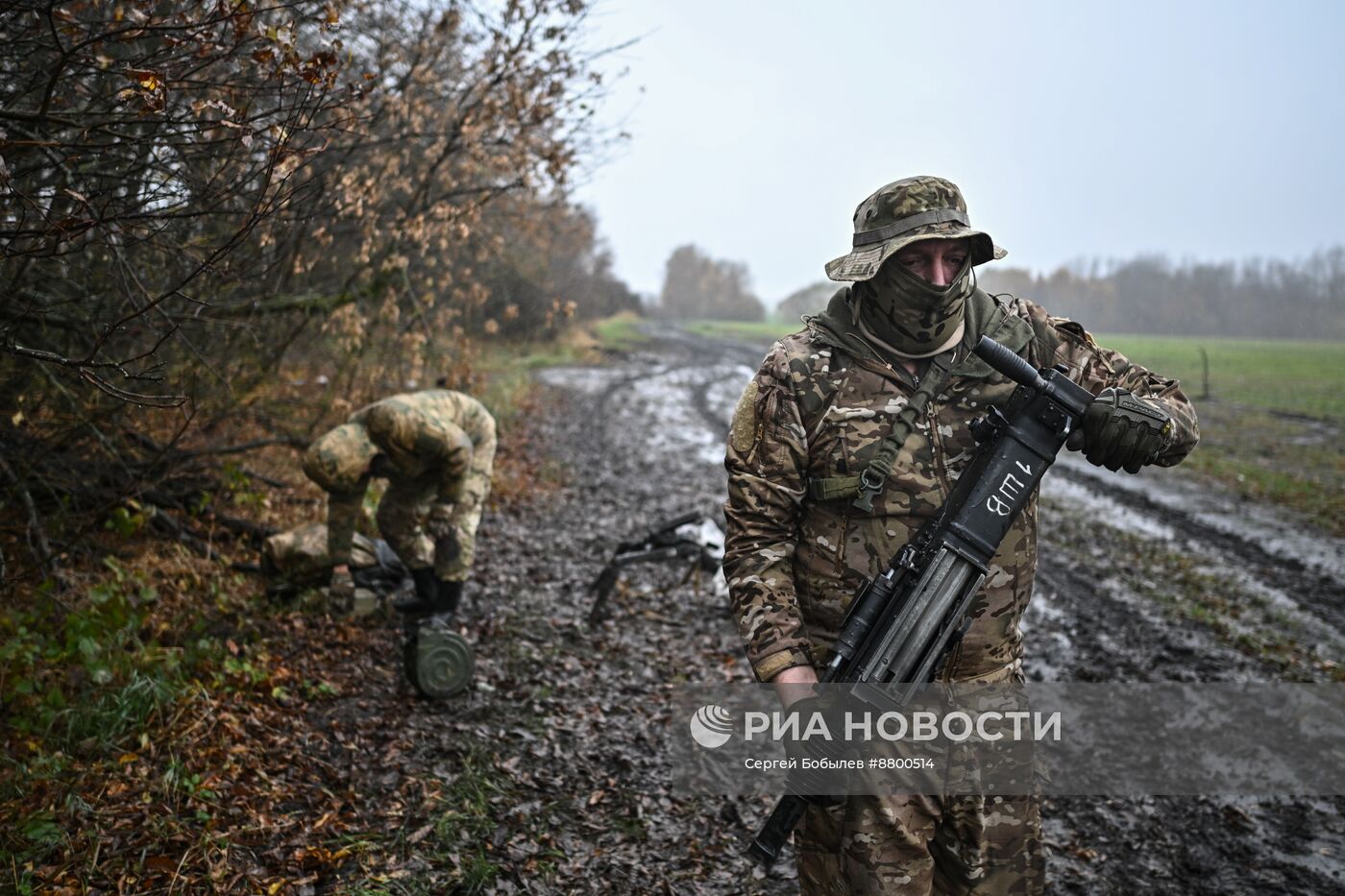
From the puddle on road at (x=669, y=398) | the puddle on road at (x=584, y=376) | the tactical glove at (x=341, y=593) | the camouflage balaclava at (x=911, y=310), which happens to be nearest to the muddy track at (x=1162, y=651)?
the camouflage balaclava at (x=911, y=310)

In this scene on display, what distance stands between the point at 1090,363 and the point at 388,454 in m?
5.13

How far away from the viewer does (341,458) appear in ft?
21.5

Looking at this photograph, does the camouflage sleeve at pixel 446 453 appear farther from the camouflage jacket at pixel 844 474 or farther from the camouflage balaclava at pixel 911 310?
the camouflage balaclava at pixel 911 310

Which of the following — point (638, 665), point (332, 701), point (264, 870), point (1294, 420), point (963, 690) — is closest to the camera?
point (963, 690)

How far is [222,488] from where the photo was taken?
852cm

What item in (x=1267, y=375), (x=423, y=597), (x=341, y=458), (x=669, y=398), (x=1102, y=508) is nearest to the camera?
→ (x=341, y=458)

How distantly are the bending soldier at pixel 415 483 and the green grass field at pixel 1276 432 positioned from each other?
9.37 metres

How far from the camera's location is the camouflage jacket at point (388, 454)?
6539 millimetres

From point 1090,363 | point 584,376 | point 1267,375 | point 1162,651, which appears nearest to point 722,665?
point 1162,651

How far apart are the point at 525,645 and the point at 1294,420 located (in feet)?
64.2

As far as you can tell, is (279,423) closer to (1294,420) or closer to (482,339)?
(482,339)

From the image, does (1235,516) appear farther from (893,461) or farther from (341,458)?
(341,458)

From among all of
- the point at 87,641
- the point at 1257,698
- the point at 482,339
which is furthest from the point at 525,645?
the point at 482,339

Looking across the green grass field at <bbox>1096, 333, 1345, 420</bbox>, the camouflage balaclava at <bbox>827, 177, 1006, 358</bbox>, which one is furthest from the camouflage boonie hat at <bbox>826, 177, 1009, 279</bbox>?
the green grass field at <bbox>1096, 333, 1345, 420</bbox>
